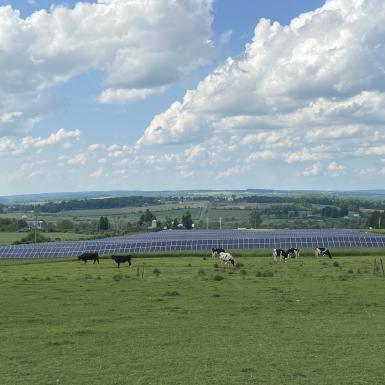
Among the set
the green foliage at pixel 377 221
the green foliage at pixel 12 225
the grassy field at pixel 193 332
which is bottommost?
the green foliage at pixel 12 225

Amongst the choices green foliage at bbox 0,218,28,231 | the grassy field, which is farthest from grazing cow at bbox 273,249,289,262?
green foliage at bbox 0,218,28,231

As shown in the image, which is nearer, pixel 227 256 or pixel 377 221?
pixel 227 256

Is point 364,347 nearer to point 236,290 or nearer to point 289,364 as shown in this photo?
point 289,364

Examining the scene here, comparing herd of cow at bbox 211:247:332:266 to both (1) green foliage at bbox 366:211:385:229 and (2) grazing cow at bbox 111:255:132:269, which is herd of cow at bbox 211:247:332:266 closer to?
(2) grazing cow at bbox 111:255:132:269

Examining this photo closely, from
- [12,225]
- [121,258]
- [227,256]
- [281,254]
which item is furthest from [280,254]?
[12,225]

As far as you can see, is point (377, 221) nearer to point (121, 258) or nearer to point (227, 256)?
point (121, 258)

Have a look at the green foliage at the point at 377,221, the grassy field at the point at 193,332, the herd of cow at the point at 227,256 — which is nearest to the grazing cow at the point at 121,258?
the herd of cow at the point at 227,256

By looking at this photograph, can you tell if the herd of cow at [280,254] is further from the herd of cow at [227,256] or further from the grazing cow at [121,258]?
the grazing cow at [121,258]

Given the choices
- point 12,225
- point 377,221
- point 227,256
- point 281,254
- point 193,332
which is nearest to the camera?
point 193,332
